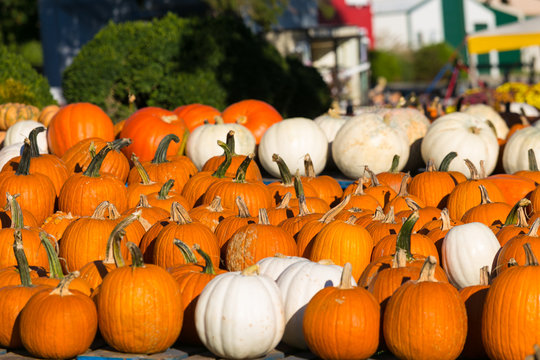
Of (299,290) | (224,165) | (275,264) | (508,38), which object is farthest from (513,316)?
(508,38)

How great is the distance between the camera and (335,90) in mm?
18391

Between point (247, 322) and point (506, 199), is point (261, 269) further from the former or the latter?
point (506, 199)

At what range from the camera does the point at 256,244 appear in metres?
4.05

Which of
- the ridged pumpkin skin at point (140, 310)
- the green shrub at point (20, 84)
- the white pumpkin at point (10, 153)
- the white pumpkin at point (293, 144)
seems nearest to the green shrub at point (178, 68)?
the green shrub at point (20, 84)

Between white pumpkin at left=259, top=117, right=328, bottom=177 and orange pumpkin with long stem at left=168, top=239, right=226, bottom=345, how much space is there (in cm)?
255

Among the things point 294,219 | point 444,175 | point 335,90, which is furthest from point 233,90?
point 335,90

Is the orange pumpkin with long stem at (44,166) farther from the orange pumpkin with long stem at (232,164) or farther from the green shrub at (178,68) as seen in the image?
the green shrub at (178,68)

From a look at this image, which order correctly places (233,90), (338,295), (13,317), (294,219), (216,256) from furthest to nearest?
(233,90) → (294,219) → (216,256) → (13,317) → (338,295)

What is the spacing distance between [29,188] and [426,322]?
281cm

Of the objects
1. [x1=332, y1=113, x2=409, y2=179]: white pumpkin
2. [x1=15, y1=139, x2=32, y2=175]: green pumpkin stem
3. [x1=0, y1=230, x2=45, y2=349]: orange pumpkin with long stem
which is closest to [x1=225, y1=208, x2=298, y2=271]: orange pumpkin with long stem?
[x1=0, y1=230, x2=45, y2=349]: orange pumpkin with long stem

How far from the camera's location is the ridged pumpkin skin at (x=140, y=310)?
11.1 ft

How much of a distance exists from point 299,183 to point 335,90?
45.4 feet

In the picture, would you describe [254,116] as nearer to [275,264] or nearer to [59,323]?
[275,264]

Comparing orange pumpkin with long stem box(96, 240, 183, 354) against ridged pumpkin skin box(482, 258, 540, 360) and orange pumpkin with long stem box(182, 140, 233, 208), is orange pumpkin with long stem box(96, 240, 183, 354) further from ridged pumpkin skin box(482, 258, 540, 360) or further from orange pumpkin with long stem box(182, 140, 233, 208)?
orange pumpkin with long stem box(182, 140, 233, 208)
